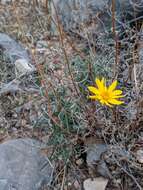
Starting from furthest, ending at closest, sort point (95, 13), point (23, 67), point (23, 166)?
point (95, 13) → point (23, 67) → point (23, 166)

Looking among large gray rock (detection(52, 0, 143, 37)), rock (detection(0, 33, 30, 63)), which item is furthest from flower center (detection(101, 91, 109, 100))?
rock (detection(0, 33, 30, 63))

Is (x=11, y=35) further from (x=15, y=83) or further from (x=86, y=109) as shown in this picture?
(x=86, y=109)

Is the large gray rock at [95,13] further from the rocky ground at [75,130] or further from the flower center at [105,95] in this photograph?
the flower center at [105,95]

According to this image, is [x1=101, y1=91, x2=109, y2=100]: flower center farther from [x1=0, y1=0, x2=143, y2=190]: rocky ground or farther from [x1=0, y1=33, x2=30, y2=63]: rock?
[x1=0, y1=33, x2=30, y2=63]: rock

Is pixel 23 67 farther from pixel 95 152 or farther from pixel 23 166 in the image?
pixel 95 152

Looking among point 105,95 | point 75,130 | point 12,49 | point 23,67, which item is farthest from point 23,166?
point 12,49

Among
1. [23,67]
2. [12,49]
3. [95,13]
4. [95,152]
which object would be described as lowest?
[95,152]

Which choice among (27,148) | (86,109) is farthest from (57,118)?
(27,148)
